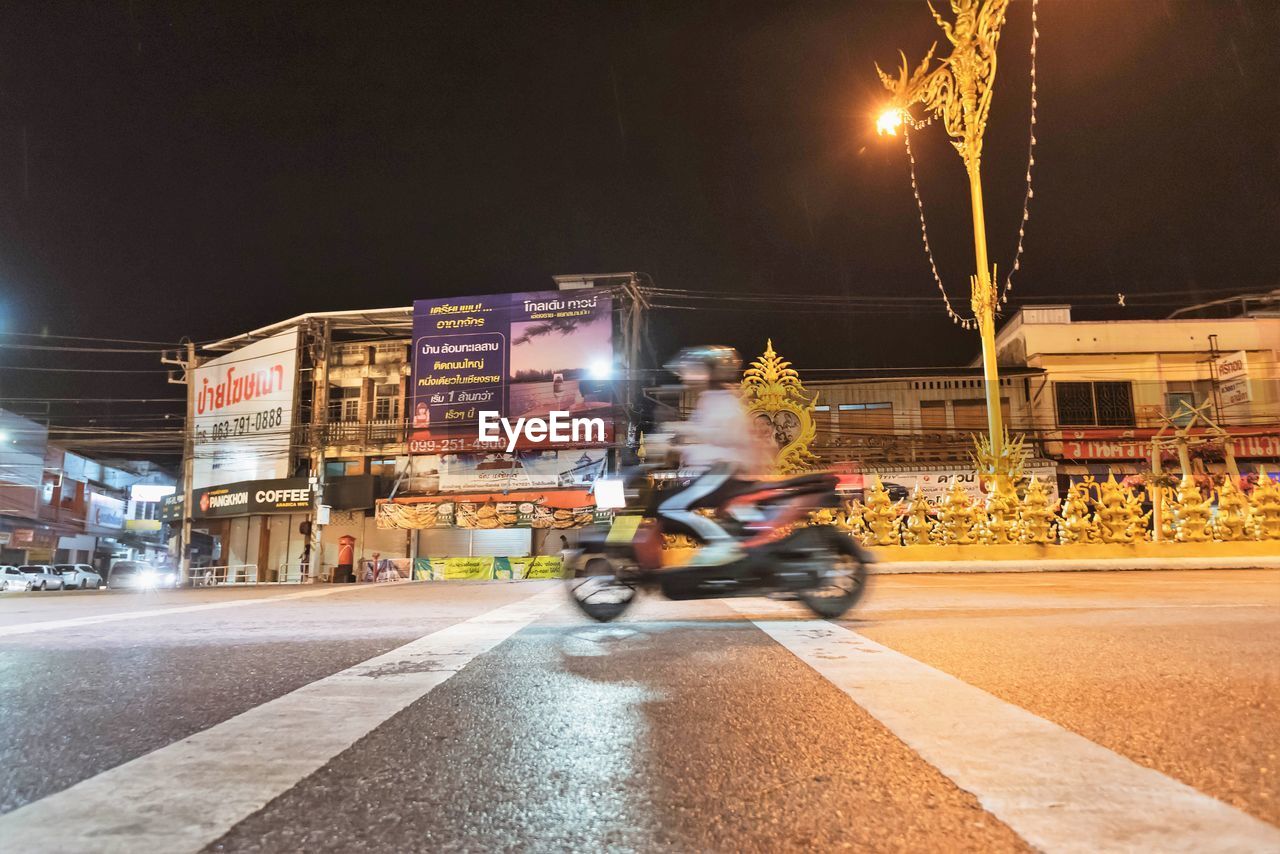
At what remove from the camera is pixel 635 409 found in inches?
924

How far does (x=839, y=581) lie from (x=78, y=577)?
124ft

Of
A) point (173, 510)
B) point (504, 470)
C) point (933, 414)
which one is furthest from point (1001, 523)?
point (173, 510)

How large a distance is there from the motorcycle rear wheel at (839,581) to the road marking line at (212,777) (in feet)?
9.03

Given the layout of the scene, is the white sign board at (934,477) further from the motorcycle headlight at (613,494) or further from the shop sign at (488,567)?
the motorcycle headlight at (613,494)

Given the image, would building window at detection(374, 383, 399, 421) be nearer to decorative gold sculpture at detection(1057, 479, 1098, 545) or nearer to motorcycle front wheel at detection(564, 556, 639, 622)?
decorative gold sculpture at detection(1057, 479, 1098, 545)

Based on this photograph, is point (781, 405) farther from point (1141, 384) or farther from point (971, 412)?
point (1141, 384)

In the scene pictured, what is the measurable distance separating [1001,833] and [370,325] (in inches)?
1085

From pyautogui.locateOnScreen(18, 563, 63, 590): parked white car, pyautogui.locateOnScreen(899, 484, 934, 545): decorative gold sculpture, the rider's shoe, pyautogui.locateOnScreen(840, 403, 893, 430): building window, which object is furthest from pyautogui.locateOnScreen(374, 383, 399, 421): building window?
the rider's shoe

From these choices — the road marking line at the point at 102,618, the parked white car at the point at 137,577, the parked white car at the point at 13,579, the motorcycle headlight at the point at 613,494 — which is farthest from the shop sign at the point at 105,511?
the motorcycle headlight at the point at 613,494

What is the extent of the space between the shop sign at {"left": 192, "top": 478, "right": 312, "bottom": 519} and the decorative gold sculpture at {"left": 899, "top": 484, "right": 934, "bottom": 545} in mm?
19051

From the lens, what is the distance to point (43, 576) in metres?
28.2

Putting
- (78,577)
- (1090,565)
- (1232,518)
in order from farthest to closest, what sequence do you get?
(78,577) < (1232,518) < (1090,565)

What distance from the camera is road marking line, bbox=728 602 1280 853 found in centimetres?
127

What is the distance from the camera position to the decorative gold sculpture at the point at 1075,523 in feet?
38.4
